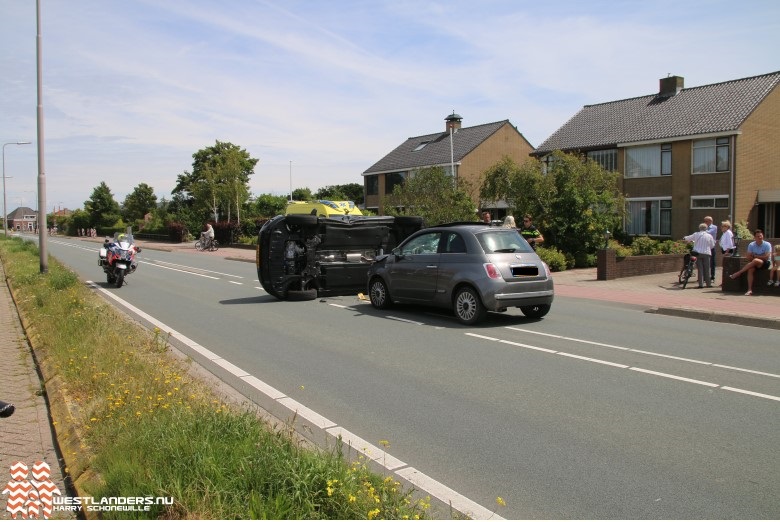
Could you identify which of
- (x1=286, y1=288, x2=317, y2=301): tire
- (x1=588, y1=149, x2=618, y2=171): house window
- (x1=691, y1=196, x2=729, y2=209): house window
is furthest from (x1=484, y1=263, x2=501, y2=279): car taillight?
(x1=588, y1=149, x2=618, y2=171): house window

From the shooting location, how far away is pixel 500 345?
347 inches

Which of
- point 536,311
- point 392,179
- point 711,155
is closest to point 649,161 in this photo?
point 711,155

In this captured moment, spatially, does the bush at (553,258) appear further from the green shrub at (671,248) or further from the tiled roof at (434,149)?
the tiled roof at (434,149)

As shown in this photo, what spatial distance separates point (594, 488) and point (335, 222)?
434 inches

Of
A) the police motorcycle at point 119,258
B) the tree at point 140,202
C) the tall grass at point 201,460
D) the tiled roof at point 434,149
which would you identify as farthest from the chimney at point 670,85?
the tree at point 140,202

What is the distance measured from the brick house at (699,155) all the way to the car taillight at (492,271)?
23.2 m

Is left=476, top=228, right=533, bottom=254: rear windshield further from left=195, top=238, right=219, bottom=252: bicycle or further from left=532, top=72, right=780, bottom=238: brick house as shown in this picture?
left=195, top=238, right=219, bottom=252: bicycle

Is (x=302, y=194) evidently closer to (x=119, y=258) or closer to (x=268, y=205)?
(x=268, y=205)

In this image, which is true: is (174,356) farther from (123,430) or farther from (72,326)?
(123,430)

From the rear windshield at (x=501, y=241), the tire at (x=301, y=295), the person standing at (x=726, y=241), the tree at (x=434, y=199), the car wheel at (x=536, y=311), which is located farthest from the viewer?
the tree at (x=434, y=199)

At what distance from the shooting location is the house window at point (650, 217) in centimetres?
3228

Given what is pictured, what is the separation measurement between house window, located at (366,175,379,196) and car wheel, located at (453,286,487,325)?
44.8 meters

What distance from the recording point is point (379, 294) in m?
12.6

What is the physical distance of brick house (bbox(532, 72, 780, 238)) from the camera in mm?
29891
